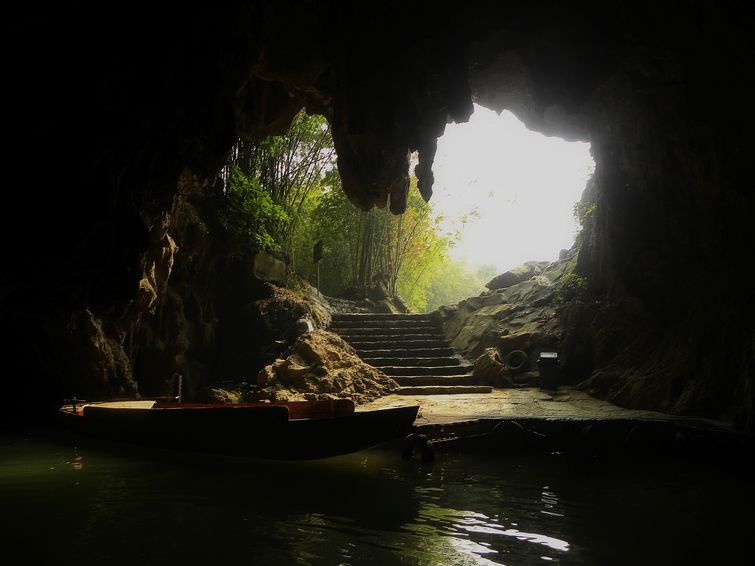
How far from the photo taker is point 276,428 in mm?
5641

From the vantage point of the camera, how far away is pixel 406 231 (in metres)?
21.7

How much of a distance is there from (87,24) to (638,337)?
9.52 meters

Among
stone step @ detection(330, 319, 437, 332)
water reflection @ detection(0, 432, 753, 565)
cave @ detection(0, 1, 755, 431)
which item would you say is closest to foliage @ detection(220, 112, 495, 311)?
cave @ detection(0, 1, 755, 431)

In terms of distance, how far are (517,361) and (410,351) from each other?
2.66 m

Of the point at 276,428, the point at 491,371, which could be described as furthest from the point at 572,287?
the point at 276,428

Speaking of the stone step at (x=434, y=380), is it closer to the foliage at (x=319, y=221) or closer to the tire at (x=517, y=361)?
the tire at (x=517, y=361)

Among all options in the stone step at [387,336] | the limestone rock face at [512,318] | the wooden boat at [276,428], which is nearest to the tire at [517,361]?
A: the limestone rock face at [512,318]

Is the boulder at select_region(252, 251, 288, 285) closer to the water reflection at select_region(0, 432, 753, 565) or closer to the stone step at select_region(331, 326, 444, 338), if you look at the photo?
the stone step at select_region(331, 326, 444, 338)

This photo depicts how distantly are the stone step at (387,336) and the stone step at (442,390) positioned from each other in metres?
2.97

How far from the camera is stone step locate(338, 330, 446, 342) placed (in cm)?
1380

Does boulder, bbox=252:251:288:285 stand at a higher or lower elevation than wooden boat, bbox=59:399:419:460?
higher

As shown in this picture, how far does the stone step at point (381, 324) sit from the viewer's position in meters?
14.6

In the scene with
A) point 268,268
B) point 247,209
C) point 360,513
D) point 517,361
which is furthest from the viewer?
point 268,268

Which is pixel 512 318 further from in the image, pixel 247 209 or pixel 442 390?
pixel 247 209
